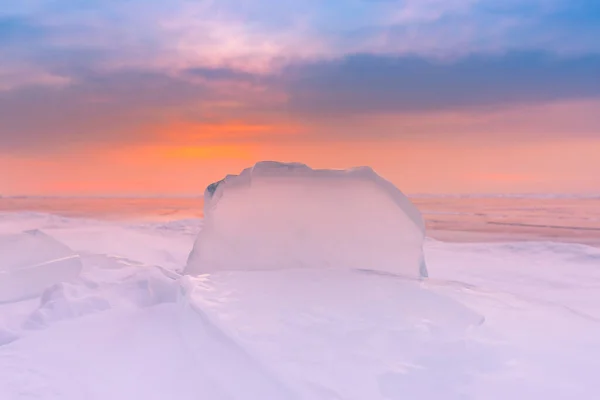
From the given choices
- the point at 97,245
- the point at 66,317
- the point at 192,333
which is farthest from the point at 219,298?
the point at 97,245

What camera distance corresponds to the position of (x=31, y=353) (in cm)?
268

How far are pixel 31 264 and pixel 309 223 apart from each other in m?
2.84

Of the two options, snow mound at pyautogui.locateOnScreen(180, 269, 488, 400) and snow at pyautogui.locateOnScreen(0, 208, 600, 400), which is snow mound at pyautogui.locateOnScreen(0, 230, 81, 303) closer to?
snow at pyautogui.locateOnScreen(0, 208, 600, 400)

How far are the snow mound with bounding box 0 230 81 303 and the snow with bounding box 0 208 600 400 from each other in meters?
1.09

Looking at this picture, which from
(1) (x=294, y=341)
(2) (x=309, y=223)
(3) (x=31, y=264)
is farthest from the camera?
(3) (x=31, y=264)

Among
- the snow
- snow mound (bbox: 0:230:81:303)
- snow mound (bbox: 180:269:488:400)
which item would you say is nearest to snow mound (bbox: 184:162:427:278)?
the snow

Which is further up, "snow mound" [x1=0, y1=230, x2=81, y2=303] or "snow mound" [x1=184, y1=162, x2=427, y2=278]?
"snow mound" [x1=184, y1=162, x2=427, y2=278]

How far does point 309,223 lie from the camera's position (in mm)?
4605

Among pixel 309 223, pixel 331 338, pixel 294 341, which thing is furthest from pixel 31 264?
pixel 331 338

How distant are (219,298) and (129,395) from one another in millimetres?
864

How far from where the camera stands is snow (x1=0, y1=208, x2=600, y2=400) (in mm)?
2141

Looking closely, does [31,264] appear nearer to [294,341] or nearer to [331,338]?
[294,341]

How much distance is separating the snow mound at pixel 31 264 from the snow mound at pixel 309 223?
4.31 feet

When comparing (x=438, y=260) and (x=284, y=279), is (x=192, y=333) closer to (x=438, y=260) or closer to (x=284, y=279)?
(x=284, y=279)
